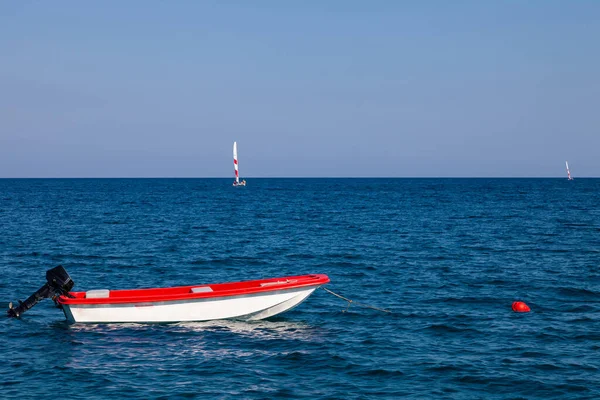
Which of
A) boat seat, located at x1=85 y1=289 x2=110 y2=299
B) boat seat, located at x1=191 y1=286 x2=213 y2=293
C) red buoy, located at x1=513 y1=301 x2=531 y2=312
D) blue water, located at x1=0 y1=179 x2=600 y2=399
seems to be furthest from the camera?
red buoy, located at x1=513 y1=301 x2=531 y2=312

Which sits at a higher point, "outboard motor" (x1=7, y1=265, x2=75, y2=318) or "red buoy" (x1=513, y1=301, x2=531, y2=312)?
"outboard motor" (x1=7, y1=265, x2=75, y2=318)

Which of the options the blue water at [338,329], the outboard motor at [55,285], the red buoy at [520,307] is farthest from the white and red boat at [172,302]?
the red buoy at [520,307]

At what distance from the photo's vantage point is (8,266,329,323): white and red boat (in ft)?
70.4

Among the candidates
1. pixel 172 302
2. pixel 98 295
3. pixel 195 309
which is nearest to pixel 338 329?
pixel 195 309

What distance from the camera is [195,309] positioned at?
2197cm

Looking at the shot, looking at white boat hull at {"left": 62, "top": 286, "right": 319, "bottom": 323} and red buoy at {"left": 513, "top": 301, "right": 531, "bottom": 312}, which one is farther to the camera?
red buoy at {"left": 513, "top": 301, "right": 531, "bottom": 312}

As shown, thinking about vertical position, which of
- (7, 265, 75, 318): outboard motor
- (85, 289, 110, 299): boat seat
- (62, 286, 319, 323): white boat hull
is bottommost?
(62, 286, 319, 323): white boat hull

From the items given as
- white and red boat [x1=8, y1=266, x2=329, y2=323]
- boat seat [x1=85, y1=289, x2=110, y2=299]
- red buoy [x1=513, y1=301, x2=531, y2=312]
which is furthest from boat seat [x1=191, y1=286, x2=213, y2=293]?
red buoy [x1=513, y1=301, x2=531, y2=312]

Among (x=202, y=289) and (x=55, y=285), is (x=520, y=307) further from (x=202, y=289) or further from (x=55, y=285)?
(x=55, y=285)

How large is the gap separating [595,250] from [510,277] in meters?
13.7

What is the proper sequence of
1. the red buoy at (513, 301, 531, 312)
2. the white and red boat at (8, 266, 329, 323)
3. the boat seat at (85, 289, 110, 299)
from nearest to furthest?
the white and red boat at (8, 266, 329, 323), the boat seat at (85, 289, 110, 299), the red buoy at (513, 301, 531, 312)

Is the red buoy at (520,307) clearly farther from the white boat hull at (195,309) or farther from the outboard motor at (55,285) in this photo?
the outboard motor at (55,285)

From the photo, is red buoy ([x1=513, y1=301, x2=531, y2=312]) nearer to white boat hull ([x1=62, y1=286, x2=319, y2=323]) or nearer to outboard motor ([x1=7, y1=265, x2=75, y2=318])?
white boat hull ([x1=62, y1=286, x2=319, y2=323])

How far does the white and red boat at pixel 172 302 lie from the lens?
2145 cm
